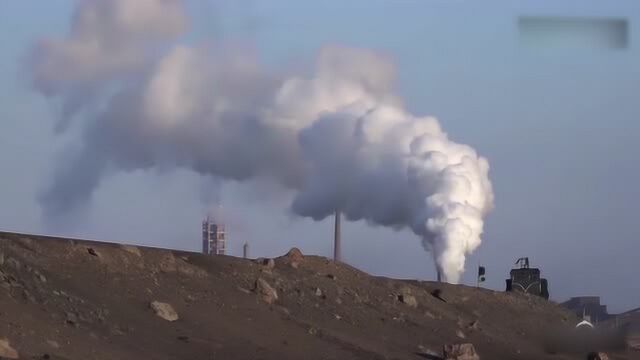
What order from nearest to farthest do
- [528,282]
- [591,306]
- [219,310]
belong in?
[219,310]
[528,282]
[591,306]

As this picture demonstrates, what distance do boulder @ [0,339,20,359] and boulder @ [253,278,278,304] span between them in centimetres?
2002

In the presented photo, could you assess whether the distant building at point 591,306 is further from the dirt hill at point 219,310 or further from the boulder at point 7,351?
the boulder at point 7,351

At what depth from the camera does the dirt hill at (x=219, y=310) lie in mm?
38875

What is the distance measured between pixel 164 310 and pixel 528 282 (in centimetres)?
5051

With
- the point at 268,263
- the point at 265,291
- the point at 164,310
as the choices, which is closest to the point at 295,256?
the point at 268,263

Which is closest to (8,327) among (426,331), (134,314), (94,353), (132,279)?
(94,353)

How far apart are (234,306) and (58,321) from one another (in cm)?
1224

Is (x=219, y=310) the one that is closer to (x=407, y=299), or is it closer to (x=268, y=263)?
(x=268, y=263)

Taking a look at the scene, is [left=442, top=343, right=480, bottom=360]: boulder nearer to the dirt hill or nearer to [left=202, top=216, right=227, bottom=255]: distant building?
the dirt hill

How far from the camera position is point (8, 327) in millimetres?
35625

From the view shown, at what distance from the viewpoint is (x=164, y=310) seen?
44438 mm

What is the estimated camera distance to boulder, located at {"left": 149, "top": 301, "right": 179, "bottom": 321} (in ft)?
145

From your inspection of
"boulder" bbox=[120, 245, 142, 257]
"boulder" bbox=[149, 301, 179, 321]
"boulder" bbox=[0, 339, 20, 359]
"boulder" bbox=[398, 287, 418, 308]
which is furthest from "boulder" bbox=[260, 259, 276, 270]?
"boulder" bbox=[0, 339, 20, 359]

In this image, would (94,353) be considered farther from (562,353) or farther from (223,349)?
(562,353)
